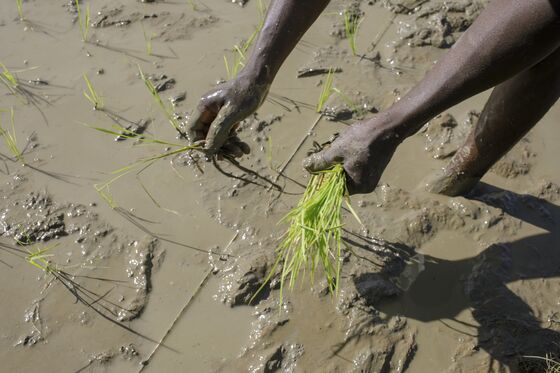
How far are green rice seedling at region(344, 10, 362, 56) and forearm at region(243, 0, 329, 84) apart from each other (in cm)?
105

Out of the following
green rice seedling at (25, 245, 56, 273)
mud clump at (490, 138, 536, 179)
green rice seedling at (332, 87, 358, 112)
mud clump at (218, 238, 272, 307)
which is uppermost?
mud clump at (490, 138, 536, 179)

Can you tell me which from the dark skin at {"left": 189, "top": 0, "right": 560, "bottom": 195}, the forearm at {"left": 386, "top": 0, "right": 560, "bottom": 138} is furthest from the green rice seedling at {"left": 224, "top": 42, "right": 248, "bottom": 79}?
the forearm at {"left": 386, "top": 0, "right": 560, "bottom": 138}

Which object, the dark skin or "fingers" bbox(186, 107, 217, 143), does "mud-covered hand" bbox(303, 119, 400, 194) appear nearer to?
the dark skin

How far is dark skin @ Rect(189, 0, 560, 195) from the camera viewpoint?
1.56m

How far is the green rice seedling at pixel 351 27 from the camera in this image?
295cm

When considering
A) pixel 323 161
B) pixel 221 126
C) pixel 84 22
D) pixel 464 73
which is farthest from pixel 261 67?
pixel 84 22

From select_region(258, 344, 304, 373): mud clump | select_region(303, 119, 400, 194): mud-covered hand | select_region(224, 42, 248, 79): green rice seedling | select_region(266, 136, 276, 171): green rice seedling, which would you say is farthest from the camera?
select_region(224, 42, 248, 79): green rice seedling

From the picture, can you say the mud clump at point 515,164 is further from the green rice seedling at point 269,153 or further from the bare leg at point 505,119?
the green rice seedling at point 269,153

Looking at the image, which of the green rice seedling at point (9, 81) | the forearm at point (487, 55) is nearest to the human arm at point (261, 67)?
the forearm at point (487, 55)

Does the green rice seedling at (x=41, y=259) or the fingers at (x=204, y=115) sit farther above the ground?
the fingers at (x=204, y=115)

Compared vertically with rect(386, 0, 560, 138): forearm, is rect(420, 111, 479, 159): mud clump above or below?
above

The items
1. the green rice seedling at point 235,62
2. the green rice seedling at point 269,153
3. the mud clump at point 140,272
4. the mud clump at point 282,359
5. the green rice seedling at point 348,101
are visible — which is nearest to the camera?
the mud clump at point 282,359

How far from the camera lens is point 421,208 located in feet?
8.17

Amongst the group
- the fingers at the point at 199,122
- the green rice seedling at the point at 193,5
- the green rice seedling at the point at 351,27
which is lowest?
the fingers at the point at 199,122
